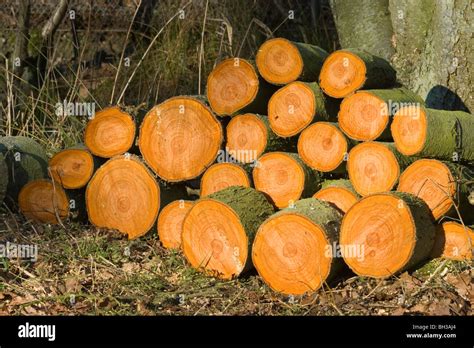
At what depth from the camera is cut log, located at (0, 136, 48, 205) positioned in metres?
5.50

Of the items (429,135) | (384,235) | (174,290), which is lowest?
(174,290)

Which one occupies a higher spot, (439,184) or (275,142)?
(275,142)

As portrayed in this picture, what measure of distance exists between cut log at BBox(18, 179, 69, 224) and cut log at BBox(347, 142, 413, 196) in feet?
6.36

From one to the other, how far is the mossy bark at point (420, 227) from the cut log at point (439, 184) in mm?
80

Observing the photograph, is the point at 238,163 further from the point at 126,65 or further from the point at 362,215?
the point at 126,65

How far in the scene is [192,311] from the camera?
13.7 feet

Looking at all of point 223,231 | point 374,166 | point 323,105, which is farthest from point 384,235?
point 323,105

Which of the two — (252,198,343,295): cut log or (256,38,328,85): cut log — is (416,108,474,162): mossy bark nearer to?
(252,198,343,295): cut log

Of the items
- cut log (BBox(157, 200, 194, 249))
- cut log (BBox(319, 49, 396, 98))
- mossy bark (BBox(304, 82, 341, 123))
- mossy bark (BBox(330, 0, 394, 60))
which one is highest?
mossy bark (BBox(330, 0, 394, 60))

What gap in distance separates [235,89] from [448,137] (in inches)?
52.4

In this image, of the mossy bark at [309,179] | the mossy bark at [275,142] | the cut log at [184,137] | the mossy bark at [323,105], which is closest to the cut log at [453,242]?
the mossy bark at [309,179]

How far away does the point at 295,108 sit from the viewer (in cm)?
486

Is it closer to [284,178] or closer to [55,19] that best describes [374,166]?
[284,178]

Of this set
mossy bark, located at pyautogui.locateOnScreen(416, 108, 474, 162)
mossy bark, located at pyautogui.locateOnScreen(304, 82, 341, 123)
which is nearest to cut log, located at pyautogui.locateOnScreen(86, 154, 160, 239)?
mossy bark, located at pyautogui.locateOnScreen(304, 82, 341, 123)
